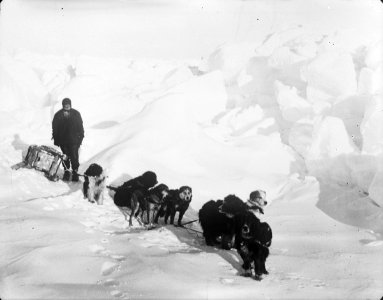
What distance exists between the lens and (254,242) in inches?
185

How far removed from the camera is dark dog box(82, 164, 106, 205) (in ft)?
23.4

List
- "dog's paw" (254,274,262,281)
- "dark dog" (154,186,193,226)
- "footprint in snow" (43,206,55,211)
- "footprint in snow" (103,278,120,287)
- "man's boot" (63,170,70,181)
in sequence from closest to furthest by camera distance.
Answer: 1. "footprint in snow" (103,278,120,287)
2. "dog's paw" (254,274,262,281)
3. "dark dog" (154,186,193,226)
4. "footprint in snow" (43,206,55,211)
5. "man's boot" (63,170,70,181)

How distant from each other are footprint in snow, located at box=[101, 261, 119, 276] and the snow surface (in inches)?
1.2

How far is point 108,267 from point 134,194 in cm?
209

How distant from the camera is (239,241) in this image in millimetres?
4914

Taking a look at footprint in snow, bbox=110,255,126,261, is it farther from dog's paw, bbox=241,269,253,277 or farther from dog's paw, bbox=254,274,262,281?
dog's paw, bbox=254,274,262,281

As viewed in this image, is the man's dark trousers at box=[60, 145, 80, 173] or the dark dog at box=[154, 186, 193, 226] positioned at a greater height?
the man's dark trousers at box=[60, 145, 80, 173]

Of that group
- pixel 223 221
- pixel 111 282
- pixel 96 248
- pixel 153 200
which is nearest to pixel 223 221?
pixel 223 221

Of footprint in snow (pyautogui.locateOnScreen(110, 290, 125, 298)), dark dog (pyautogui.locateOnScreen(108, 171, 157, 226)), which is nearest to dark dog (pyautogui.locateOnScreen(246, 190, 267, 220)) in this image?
footprint in snow (pyautogui.locateOnScreen(110, 290, 125, 298))

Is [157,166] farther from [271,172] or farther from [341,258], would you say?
[341,258]

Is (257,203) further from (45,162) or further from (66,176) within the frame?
(45,162)

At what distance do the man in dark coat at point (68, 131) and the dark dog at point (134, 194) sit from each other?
1505 millimetres

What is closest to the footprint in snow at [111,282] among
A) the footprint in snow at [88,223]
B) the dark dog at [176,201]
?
the footprint in snow at [88,223]

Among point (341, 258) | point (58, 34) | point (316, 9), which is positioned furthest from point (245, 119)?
point (58, 34)
